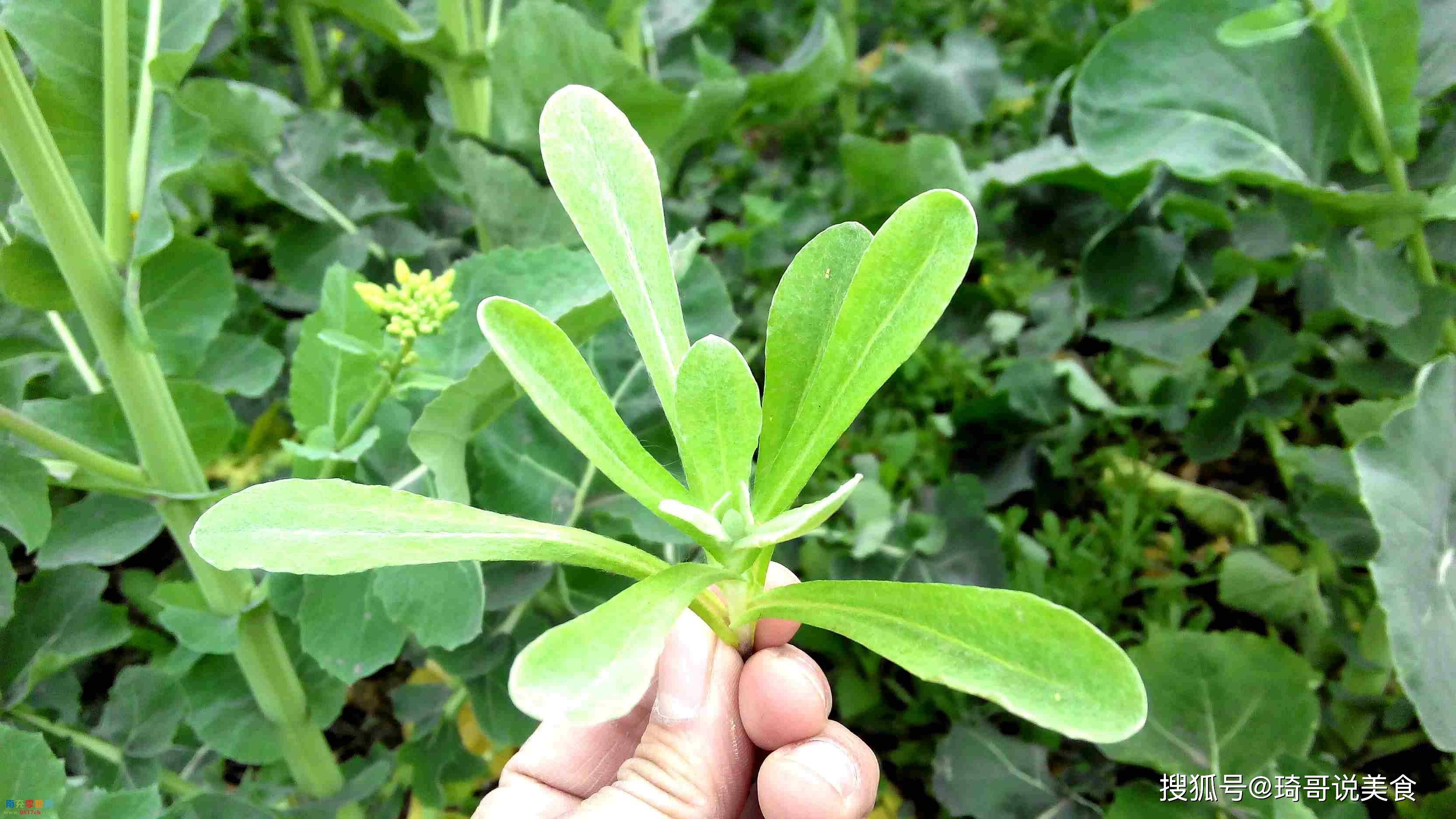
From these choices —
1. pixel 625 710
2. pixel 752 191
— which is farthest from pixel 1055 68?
pixel 625 710

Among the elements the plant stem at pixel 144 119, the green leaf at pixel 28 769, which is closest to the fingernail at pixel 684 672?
the green leaf at pixel 28 769

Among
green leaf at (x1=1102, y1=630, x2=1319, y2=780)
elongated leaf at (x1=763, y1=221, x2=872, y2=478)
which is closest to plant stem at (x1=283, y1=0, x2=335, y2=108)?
elongated leaf at (x1=763, y1=221, x2=872, y2=478)

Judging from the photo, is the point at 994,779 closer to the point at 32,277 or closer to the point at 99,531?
the point at 99,531

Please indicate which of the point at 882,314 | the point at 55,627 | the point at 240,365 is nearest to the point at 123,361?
the point at 240,365

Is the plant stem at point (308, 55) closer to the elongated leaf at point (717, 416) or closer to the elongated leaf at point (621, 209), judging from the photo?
the elongated leaf at point (621, 209)

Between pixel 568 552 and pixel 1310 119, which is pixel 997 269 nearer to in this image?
pixel 1310 119

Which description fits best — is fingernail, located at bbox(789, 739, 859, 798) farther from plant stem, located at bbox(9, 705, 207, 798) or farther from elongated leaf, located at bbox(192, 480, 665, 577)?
plant stem, located at bbox(9, 705, 207, 798)
